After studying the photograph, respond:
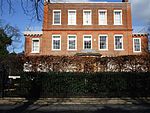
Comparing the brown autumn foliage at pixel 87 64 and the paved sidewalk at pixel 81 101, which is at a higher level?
the brown autumn foliage at pixel 87 64

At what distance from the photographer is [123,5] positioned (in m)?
46.4

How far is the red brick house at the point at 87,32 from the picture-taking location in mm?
44875

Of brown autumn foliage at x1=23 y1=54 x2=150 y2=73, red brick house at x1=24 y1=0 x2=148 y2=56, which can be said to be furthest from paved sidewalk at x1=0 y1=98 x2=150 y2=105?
red brick house at x1=24 y1=0 x2=148 y2=56

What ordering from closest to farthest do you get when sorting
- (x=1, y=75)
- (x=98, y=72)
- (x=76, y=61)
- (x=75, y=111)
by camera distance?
1. (x=75, y=111)
2. (x=1, y=75)
3. (x=98, y=72)
4. (x=76, y=61)

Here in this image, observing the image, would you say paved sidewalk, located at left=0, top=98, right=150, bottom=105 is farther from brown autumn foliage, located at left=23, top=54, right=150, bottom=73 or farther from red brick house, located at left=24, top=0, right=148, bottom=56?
red brick house, located at left=24, top=0, right=148, bottom=56

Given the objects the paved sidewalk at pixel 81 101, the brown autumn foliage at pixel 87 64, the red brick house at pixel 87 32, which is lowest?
the paved sidewalk at pixel 81 101

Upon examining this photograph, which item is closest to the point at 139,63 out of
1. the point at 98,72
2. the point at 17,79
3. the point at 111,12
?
the point at 98,72

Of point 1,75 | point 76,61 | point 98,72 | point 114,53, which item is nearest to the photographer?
point 1,75

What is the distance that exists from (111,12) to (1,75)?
92.1 feet

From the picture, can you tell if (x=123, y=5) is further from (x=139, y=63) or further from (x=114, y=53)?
(x=139, y=63)

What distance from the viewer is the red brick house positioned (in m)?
44.9

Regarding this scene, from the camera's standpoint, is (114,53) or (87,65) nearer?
(87,65)

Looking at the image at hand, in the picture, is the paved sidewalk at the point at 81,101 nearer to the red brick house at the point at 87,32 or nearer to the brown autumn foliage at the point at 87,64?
the brown autumn foliage at the point at 87,64

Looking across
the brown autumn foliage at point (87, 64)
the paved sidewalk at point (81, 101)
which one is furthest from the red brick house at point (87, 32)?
the paved sidewalk at point (81, 101)
